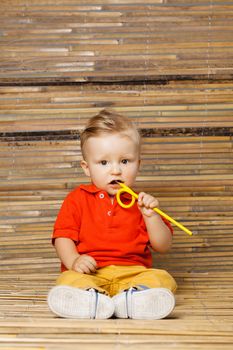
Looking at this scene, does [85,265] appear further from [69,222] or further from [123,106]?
[123,106]

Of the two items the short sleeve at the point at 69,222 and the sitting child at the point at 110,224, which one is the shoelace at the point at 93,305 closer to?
the sitting child at the point at 110,224

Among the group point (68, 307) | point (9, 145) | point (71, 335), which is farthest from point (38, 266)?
point (71, 335)

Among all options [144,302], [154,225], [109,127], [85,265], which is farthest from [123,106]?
[144,302]

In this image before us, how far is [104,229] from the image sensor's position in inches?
69.1

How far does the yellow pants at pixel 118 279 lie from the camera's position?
1565mm

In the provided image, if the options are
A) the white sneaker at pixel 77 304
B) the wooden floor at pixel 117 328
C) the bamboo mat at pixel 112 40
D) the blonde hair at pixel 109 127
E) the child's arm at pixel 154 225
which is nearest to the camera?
the wooden floor at pixel 117 328

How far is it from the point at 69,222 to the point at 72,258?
99mm

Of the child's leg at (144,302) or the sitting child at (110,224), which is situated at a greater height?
the sitting child at (110,224)

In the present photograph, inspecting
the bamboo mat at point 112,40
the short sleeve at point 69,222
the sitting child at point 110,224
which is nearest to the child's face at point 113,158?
the sitting child at point 110,224

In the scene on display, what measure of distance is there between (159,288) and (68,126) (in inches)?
29.7

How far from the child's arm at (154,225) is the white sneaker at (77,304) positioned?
25 cm

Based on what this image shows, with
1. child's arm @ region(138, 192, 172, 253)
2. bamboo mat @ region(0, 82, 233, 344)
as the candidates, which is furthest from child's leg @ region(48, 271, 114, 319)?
bamboo mat @ region(0, 82, 233, 344)

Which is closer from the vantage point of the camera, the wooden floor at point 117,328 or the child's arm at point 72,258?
the wooden floor at point 117,328

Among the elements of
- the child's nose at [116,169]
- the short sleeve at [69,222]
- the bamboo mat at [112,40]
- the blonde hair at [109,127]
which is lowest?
the short sleeve at [69,222]
